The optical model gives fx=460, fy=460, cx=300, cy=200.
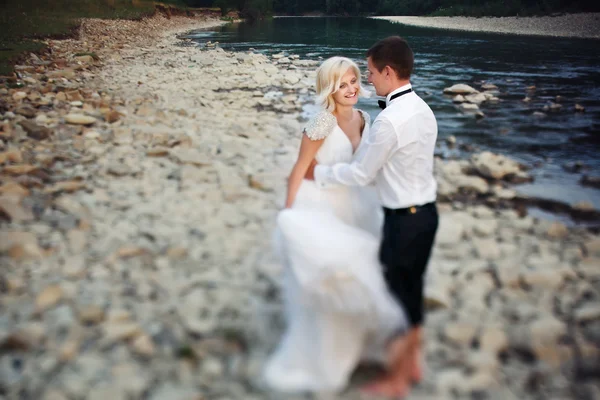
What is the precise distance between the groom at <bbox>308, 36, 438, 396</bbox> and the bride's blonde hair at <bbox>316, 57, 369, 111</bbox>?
0.20 metres

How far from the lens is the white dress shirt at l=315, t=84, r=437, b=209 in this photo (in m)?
2.90

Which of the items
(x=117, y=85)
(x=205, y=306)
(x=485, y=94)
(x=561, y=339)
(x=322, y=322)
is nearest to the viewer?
(x=322, y=322)

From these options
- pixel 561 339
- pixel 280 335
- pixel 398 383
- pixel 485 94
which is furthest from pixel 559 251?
pixel 485 94

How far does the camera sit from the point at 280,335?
10.9 ft

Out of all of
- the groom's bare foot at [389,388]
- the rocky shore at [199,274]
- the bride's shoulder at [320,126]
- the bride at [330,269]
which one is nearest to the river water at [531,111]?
the rocky shore at [199,274]

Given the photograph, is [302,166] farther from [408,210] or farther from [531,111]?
[531,111]

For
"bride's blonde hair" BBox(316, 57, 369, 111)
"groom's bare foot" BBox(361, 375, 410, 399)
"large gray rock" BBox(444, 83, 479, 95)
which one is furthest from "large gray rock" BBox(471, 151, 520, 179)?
"large gray rock" BBox(444, 83, 479, 95)

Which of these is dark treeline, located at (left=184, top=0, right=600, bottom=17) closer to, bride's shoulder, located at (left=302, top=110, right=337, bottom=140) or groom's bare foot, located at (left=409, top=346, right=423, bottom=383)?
bride's shoulder, located at (left=302, top=110, right=337, bottom=140)

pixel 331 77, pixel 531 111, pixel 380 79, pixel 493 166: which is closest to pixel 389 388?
pixel 380 79

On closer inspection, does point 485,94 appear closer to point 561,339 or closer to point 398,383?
point 561,339

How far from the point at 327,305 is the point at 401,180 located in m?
0.98

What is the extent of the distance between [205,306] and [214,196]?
2256 mm

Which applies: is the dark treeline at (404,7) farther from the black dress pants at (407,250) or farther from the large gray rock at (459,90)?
the black dress pants at (407,250)

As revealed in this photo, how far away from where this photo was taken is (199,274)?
13.3ft
